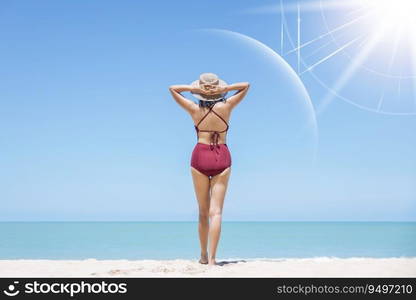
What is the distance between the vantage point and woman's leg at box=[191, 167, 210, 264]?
24.4 feet

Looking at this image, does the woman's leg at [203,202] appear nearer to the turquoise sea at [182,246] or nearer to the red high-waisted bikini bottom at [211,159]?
the red high-waisted bikini bottom at [211,159]

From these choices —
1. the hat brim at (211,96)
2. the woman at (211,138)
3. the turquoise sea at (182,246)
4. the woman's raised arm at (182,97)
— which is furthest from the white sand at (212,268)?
the turquoise sea at (182,246)

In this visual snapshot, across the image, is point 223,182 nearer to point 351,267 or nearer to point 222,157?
point 222,157

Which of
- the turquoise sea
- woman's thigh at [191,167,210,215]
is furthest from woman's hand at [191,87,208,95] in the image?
the turquoise sea

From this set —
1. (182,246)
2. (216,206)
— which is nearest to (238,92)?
(216,206)

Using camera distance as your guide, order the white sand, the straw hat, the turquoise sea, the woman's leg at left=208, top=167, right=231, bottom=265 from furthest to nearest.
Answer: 1. the turquoise sea
2. the straw hat
3. the woman's leg at left=208, top=167, right=231, bottom=265
4. the white sand

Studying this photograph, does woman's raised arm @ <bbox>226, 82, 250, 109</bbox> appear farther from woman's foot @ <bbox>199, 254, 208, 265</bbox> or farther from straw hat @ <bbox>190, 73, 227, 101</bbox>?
woman's foot @ <bbox>199, 254, 208, 265</bbox>

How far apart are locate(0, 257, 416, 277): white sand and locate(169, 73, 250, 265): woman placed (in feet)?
1.81

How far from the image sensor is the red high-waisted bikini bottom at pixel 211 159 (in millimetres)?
7340

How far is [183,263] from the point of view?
7.84m

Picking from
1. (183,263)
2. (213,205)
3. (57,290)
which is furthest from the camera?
(183,263)

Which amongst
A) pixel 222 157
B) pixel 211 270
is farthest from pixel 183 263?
pixel 222 157

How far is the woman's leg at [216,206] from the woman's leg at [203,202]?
0.12 meters

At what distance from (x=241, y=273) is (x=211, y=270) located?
15.6 inches
